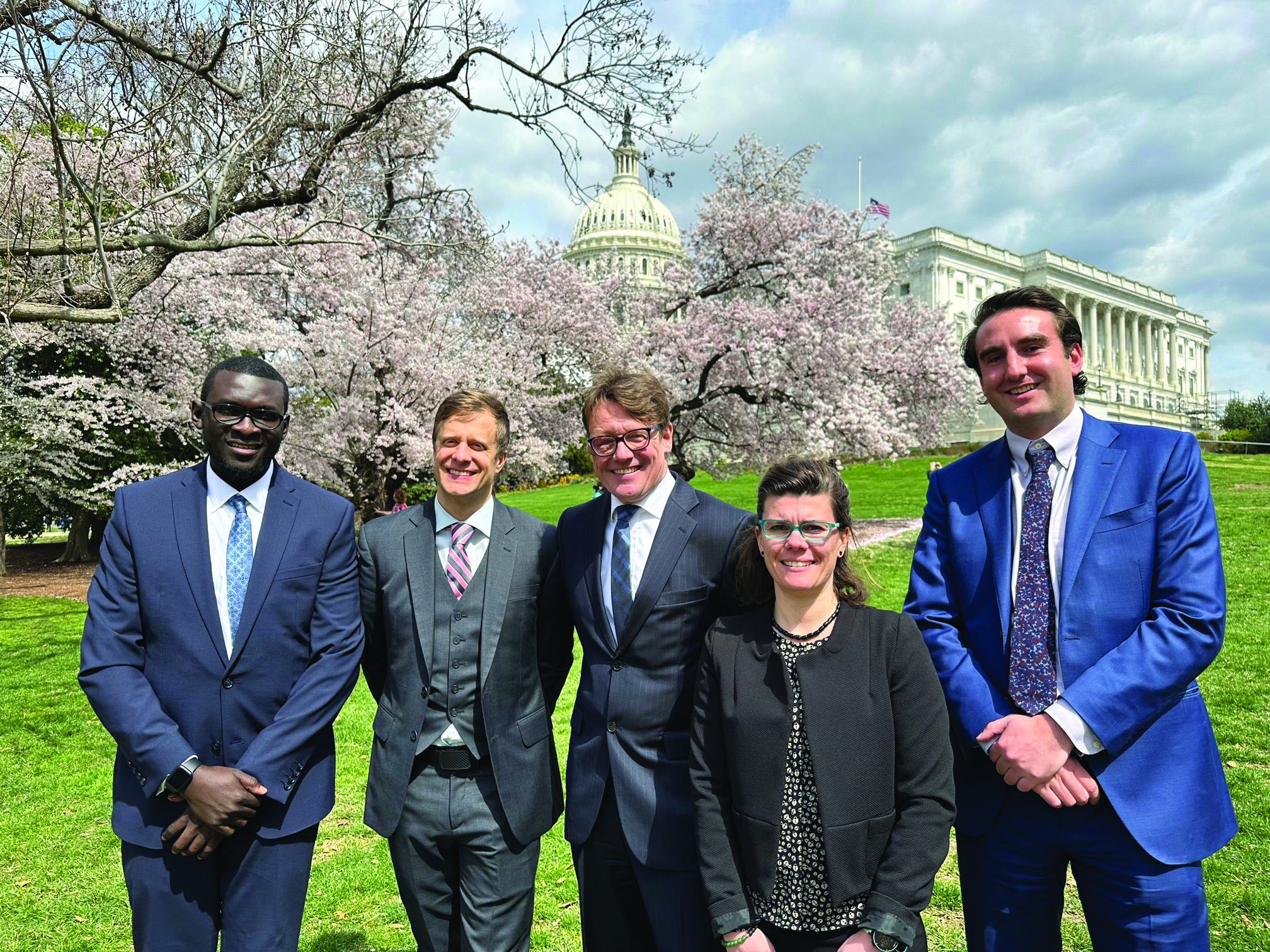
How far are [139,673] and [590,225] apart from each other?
73757 mm

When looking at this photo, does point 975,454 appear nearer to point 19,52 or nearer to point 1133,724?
point 1133,724

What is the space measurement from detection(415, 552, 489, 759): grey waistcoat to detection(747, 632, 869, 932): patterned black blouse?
1.20m

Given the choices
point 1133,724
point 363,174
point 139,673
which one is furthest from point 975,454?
point 363,174

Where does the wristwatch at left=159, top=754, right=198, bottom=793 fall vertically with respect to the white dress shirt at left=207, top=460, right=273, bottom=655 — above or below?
below

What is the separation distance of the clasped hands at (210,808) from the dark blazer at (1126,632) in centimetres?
236

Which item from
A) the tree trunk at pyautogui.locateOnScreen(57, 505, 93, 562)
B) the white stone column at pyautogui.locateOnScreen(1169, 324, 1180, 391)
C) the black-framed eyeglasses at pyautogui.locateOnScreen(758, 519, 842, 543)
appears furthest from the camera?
the white stone column at pyautogui.locateOnScreen(1169, 324, 1180, 391)

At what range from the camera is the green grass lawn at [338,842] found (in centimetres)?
422

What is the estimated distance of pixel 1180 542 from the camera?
247 centimetres

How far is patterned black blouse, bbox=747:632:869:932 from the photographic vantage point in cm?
234

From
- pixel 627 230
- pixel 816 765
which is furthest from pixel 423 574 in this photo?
pixel 627 230

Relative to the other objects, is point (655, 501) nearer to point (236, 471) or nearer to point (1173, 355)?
point (236, 471)

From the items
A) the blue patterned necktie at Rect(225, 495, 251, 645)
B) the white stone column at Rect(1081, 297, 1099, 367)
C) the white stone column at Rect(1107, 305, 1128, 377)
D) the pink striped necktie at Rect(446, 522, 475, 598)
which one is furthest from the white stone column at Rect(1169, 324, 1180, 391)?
the blue patterned necktie at Rect(225, 495, 251, 645)

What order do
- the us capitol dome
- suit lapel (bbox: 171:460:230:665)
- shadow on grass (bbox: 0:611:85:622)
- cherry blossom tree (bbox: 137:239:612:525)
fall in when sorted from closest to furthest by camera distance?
suit lapel (bbox: 171:460:230:665) < shadow on grass (bbox: 0:611:85:622) < cherry blossom tree (bbox: 137:239:612:525) < the us capitol dome

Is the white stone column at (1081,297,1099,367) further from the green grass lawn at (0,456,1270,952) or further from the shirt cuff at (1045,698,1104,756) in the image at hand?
the shirt cuff at (1045,698,1104,756)
